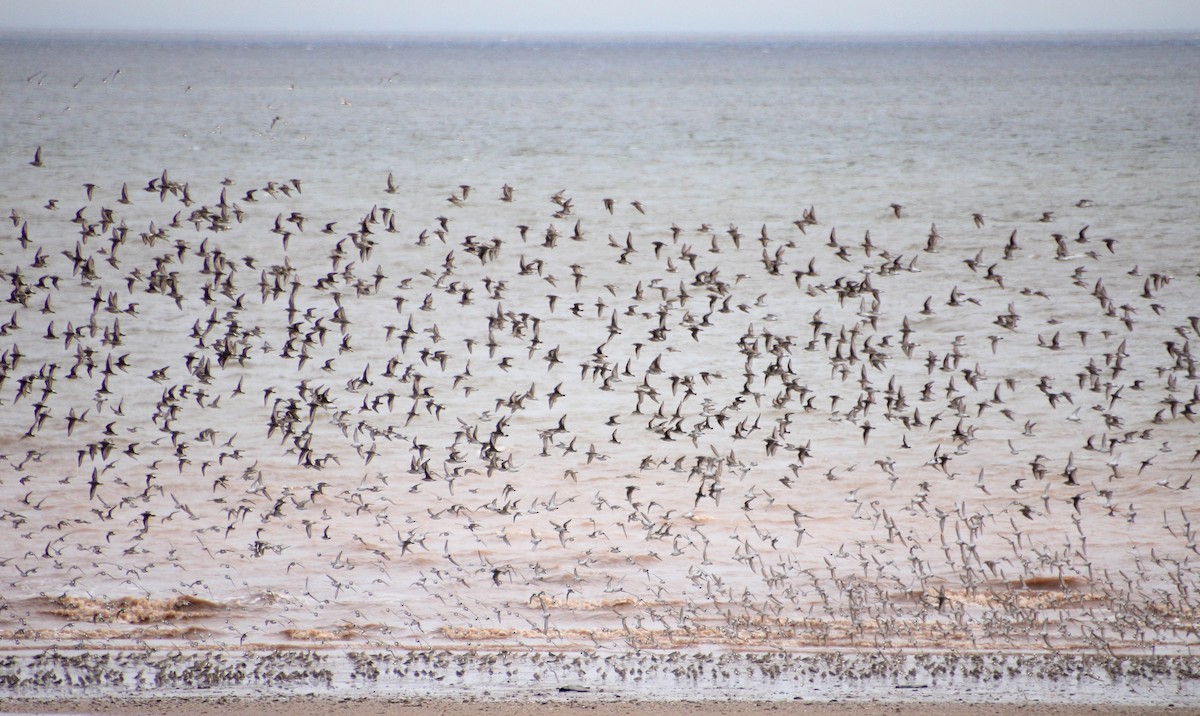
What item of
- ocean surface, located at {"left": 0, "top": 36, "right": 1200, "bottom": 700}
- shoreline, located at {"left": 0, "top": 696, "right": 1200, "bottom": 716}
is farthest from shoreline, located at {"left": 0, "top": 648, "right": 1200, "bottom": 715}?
ocean surface, located at {"left": 0, "top": 36, "right": 1200, "bottom": 700}

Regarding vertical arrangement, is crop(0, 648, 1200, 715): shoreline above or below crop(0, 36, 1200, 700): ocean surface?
above

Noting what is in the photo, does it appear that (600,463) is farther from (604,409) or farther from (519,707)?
(519,707)

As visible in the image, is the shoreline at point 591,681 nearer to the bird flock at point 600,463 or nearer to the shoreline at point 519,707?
the shoreline at point 519,707

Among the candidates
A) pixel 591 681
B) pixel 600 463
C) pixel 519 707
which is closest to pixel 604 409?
pixel 600 463

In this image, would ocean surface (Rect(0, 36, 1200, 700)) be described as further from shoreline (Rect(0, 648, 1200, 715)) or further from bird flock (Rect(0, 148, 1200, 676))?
shoreline (Rect(0, 648, 1200, 715))

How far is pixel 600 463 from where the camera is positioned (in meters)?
27.9

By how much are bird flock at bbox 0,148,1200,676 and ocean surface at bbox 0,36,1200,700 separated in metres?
0.12

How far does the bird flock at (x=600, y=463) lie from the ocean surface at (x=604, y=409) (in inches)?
4.9

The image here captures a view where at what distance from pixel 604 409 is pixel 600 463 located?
5.15m

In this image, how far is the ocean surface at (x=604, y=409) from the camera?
61.4 feet

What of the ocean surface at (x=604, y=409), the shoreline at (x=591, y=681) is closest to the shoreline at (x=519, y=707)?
the shoreline at (x=591, y=681)

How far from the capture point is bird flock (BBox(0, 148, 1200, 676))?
18281 mm

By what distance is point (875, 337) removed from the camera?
40188 mm

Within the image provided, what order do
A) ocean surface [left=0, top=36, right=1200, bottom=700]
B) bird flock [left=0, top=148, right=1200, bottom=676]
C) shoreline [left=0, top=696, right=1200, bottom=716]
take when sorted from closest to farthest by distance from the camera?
shoreline [left=0, top=696, right=1200, bottom=716] → bird flock [left=0, top=148, right=1200, bottom=676] → ocean surface [left=0, top=36, right=1200, bottom=700]
